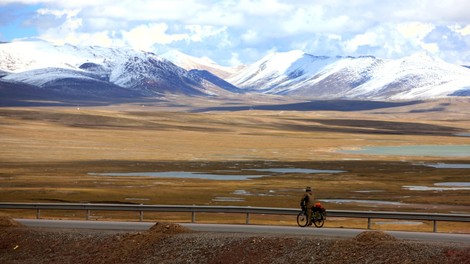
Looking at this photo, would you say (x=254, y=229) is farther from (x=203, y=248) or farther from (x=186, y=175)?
(x=186, y=175)

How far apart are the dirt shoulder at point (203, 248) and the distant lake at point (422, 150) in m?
117

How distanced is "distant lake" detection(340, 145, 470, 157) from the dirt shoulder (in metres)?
117

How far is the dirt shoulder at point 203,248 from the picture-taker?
26.8 meters

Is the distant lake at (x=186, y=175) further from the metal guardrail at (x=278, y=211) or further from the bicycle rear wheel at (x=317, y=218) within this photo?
the bicycle rear wheel at (x=317, y=218)

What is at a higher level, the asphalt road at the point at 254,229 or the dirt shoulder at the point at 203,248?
the dirt shoulder at the point at 203,248

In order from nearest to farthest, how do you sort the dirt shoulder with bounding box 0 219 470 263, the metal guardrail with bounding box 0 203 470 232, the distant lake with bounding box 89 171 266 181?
1. the dirt shoulder with bounding box 0 219 470 263
2. the metal guardrail with bounding box 0 203 470 232
3. the distant lake with bounding box 89 171 266 181

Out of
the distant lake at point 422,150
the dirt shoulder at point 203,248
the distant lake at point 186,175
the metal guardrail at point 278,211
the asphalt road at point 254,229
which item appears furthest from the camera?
the distant lake at point 422,150

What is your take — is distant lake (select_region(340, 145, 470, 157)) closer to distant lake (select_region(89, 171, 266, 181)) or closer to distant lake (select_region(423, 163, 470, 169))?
distant lake (select_region(423, 163, 470, 169))

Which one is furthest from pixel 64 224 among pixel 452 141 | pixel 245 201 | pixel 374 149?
pixel 452 141

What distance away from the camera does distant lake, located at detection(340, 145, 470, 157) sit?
481ft

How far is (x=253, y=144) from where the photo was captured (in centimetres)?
16950

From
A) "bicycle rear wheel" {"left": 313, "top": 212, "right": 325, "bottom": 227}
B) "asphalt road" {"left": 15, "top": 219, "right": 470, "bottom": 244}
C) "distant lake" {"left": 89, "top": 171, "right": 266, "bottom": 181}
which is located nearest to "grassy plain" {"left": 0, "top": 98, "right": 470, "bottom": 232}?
"distant lake" {"left": 89, "top": 171, "right": 266, "bottom": 181}

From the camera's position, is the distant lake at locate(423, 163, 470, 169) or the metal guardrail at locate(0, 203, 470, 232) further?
the distant lake at locate(423, 163, 470, 169)

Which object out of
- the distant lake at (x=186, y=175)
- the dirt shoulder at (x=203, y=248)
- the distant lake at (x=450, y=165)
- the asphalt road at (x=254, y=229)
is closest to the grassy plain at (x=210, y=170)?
the distant lake at (x=186, y=175)
